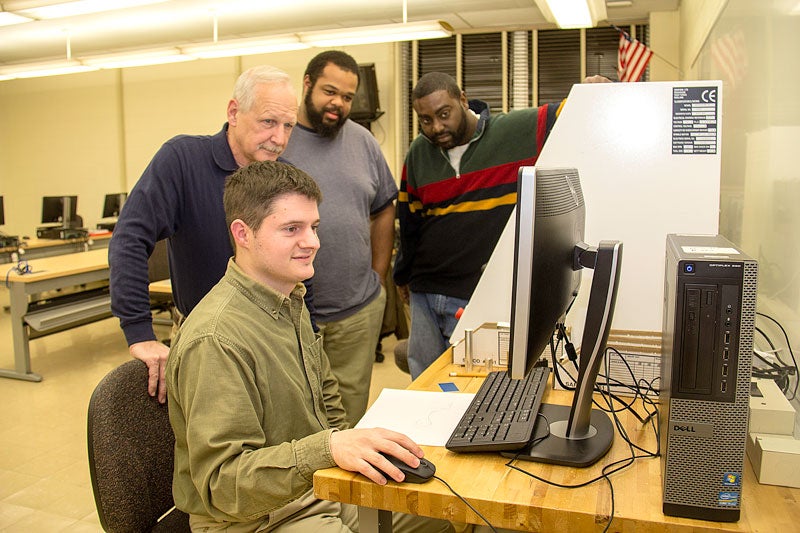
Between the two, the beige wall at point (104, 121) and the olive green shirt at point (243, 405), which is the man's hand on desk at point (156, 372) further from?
the beige wall at point (104, 121)

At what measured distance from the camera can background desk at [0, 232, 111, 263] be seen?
6123mm

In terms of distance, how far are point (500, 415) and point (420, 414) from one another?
0.54 feet

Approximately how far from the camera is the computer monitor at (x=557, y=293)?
971mm

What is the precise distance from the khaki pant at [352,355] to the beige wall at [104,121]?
533 cm

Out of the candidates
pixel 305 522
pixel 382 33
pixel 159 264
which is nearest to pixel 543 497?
pixel 305 522

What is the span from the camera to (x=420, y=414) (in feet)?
4.37

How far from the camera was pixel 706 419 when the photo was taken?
926 mm

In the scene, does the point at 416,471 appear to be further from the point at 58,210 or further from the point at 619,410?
the point at 58,210

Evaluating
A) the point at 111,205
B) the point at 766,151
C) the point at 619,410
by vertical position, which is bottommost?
the point at 619,410

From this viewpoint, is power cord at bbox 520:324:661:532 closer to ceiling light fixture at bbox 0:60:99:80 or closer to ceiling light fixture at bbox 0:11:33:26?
ceiling light fixture at bbox 0:60:99:80

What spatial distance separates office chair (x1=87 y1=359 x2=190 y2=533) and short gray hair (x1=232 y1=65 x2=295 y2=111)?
2.61 feet

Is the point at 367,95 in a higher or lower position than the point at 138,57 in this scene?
lower

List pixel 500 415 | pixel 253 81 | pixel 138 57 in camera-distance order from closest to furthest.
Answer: pixel 500 415 < pixel 253 81 < pixel 138 57

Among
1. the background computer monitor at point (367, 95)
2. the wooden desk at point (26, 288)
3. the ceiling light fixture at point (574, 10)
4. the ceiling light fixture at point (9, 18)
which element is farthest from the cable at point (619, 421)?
the ceiling light fixture at point (9, 18)
